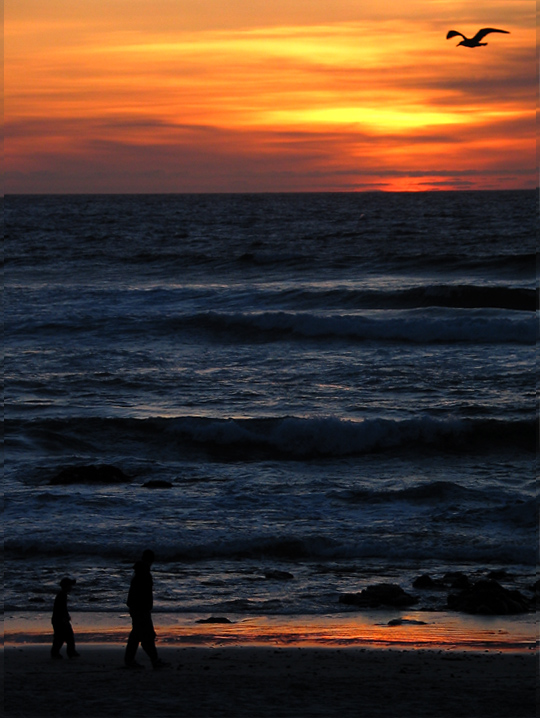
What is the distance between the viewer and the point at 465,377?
24.8 meters

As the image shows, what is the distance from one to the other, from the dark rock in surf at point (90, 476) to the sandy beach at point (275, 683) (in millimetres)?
6969

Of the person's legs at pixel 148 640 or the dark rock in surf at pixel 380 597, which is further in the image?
the dark rock in surf at pixel 380 597

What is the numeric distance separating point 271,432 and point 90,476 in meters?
4.95

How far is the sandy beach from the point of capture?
306 inches

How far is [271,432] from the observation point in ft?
67.1

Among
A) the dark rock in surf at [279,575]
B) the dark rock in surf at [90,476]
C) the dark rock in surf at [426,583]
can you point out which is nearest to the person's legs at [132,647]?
the dark rock in surf at [279,575]

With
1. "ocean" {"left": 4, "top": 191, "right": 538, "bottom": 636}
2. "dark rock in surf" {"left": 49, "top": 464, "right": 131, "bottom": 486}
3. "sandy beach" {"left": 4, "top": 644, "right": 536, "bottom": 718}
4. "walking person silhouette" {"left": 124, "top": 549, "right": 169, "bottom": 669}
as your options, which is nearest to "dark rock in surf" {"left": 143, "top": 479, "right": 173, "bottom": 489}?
"ocean" {"left": 4, "top": 191, "right": 538, "bottom": 636}

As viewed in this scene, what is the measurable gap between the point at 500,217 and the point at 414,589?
75346mm

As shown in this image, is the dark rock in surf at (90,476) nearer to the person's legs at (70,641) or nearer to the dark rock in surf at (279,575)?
the dark rock in surf at (279,575)

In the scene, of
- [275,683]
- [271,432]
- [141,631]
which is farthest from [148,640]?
[271,432]

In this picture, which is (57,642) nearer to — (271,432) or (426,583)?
(426,583)

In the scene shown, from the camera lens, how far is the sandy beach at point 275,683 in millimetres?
7762

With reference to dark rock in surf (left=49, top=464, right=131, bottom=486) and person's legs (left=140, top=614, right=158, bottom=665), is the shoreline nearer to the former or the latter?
person's legs (left=140, top=614, right=158, bottom=665)

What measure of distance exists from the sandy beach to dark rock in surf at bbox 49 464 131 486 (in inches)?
274
